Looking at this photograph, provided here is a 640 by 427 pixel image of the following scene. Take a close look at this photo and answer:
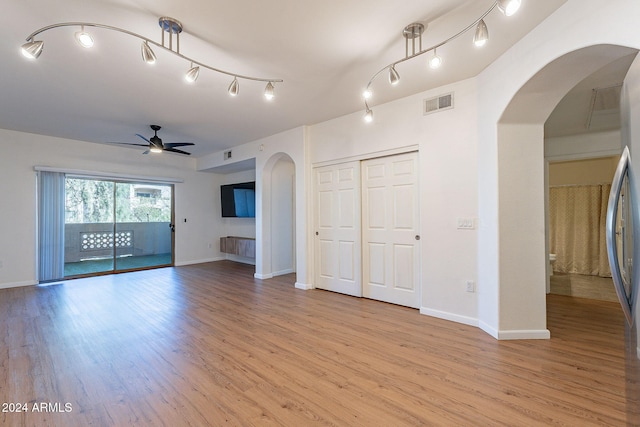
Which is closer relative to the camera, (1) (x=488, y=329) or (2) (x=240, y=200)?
(1) (x=488, y=329)

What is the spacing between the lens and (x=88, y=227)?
20.1 ft

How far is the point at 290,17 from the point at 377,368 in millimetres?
2817

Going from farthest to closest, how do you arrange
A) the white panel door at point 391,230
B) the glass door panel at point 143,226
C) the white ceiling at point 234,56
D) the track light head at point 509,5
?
the glass door panel at point 143,226
the white panel door at point 391,230
the white ceiling at point 234,56
the track light head at point 509,5

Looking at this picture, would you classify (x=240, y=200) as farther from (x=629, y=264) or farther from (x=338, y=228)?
(x=629, y=264)

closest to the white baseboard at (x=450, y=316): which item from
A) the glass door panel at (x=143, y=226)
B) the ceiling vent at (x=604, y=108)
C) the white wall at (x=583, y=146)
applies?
the ceiling vent at (x=604, y=108)

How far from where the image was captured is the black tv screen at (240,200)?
288 inches

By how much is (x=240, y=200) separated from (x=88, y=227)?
3188 millimetres

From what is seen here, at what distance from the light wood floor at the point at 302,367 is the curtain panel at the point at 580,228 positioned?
231 centimetres

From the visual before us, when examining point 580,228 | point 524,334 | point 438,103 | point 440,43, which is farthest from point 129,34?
point 580,228

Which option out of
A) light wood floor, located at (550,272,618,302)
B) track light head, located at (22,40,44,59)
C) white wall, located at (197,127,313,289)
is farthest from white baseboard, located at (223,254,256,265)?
light wood floor, located at (550,272,618,302)

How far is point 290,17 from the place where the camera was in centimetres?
220

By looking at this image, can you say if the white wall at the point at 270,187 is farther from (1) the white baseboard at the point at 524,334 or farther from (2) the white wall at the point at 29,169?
(1) the white baseboard at the point at 524,334

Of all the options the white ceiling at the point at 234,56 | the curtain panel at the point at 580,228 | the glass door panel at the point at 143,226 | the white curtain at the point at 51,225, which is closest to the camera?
the white ceiling at the point at 234,56

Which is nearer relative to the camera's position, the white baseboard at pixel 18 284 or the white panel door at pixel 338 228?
the white panel door at pixel 338 228
